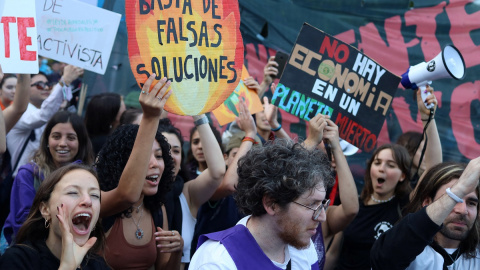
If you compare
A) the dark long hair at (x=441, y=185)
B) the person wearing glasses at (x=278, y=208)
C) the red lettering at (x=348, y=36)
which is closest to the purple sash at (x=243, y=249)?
the person wearing glasses at (x=278, y=208)

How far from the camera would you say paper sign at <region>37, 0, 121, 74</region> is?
4.49 metres

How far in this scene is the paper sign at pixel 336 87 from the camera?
4.25m

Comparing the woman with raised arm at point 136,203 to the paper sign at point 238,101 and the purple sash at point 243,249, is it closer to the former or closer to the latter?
the purple sash at point 243,249

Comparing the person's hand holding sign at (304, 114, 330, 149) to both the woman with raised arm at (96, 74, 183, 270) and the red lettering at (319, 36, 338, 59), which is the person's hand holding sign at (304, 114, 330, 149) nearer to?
the red lettering at (319, 36, 338, 59)

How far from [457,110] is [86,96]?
3.71 metres

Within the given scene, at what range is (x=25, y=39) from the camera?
3.56 m

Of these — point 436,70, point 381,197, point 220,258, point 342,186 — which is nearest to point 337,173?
point 342,186

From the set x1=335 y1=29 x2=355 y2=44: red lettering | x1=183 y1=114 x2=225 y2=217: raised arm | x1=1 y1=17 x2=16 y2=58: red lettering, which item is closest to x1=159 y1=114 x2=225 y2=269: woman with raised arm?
x1=183 y1=114 x2=225 y2=217: raised arm

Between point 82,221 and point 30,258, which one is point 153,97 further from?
point 30,258

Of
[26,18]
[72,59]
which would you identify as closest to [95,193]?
[26,18]

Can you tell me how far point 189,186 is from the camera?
13.3ft

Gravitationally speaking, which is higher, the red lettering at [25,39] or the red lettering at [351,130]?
the red lettering at [25,39]

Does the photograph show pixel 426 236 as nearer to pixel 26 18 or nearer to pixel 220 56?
pixel 220 56

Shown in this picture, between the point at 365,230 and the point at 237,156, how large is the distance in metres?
1.05
